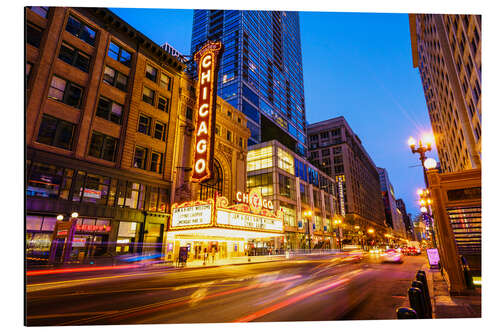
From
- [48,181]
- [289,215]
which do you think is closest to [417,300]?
[48,181]

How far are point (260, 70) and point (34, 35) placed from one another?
71774 mm

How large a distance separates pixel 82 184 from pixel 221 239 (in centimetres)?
1838

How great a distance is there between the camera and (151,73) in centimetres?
2884

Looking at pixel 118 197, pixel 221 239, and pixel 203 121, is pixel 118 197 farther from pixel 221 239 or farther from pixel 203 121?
pixel 221 239

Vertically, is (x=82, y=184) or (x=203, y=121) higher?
(x=203, y=121)

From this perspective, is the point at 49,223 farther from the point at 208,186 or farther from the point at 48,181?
the point at 208,186

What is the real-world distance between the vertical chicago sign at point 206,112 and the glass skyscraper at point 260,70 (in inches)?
1533

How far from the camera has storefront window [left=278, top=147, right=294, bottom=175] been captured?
5403 cm

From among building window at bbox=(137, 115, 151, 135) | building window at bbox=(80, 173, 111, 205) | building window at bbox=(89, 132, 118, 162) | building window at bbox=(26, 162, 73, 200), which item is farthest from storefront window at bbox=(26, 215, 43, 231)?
building window at bbox=(137, 115, 151, 135)

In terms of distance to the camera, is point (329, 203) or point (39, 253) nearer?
point (39, 253)

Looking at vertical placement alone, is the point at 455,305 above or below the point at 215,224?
below

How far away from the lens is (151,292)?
10.5 metres

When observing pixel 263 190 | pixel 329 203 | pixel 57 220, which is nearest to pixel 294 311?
pixel 57 220

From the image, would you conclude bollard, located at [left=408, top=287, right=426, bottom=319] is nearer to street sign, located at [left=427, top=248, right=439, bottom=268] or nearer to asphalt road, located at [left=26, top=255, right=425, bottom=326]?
asphalt road, located at [left=26, top=255, right=425, bottom=326]
